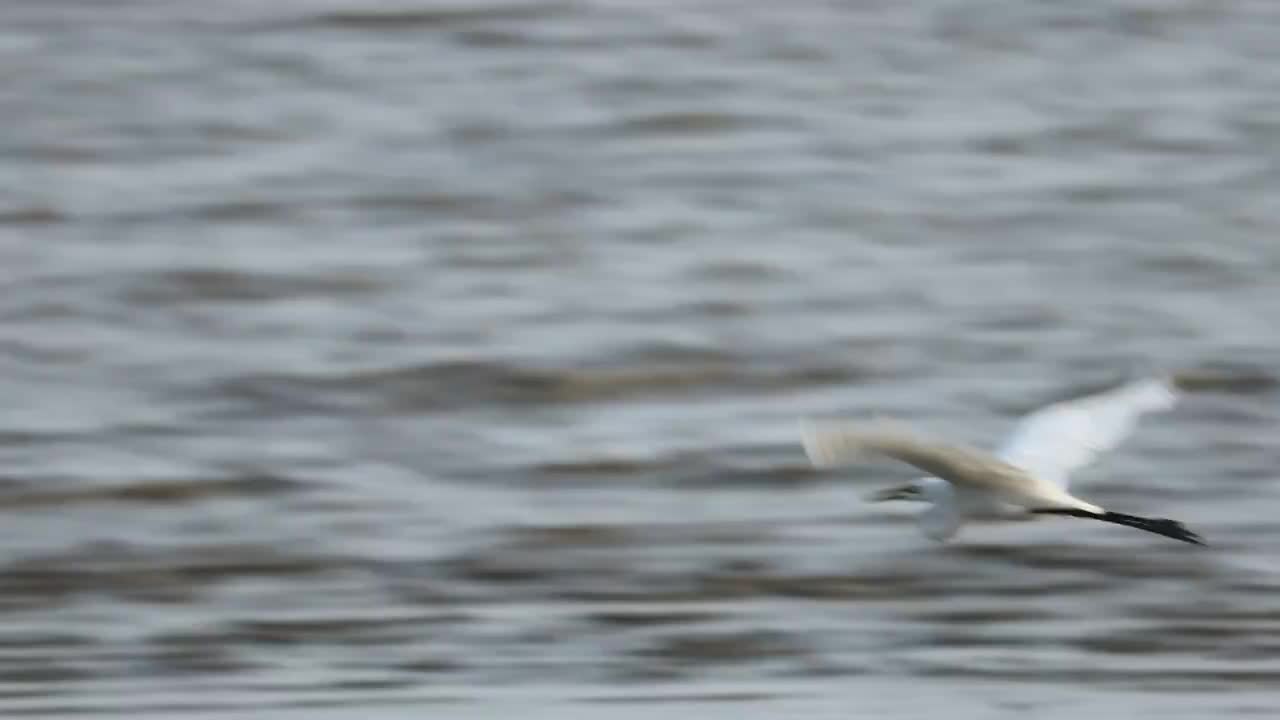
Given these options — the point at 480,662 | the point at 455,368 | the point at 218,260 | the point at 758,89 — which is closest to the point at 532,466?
the point at 455,368

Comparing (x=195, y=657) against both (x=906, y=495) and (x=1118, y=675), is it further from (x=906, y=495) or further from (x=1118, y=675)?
(x=1118, y=675)

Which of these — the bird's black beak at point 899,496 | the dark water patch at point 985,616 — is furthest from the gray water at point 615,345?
the bird's black beak at point 899,496

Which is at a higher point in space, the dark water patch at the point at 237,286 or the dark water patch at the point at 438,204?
the dark water patch at the point at 438,204

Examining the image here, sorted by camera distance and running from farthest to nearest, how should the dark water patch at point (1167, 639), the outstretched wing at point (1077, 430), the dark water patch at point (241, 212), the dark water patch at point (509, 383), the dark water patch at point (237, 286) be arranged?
the dark water patch at point (241, 212), the dark water patch at point (237, 286), the dark water patch at point (509, 383), the dark water patch at point (1167, 639), the outstretched wing at point (1077, 430)

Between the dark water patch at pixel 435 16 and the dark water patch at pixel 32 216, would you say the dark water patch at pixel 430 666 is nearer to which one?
the dark water patch at pixel 32 216

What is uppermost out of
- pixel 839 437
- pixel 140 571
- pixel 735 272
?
pixel 839 437

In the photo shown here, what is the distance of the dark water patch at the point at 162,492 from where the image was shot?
8.70 m

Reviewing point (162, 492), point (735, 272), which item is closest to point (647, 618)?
point (162, 492)

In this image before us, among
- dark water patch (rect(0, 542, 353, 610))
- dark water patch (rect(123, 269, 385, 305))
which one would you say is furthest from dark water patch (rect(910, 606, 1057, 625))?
dark water patch (rect(123, 269, 385, 305))

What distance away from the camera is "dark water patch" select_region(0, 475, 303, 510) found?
28.5ft

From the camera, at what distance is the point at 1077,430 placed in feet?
22.3

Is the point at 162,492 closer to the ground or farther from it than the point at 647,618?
farther from it

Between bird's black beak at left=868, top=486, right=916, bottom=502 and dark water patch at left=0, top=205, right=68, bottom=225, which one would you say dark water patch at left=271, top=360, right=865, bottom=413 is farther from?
bird's black beak at left=868, top=486, right=916, bottom=502

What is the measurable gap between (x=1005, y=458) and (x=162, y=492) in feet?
9.89
